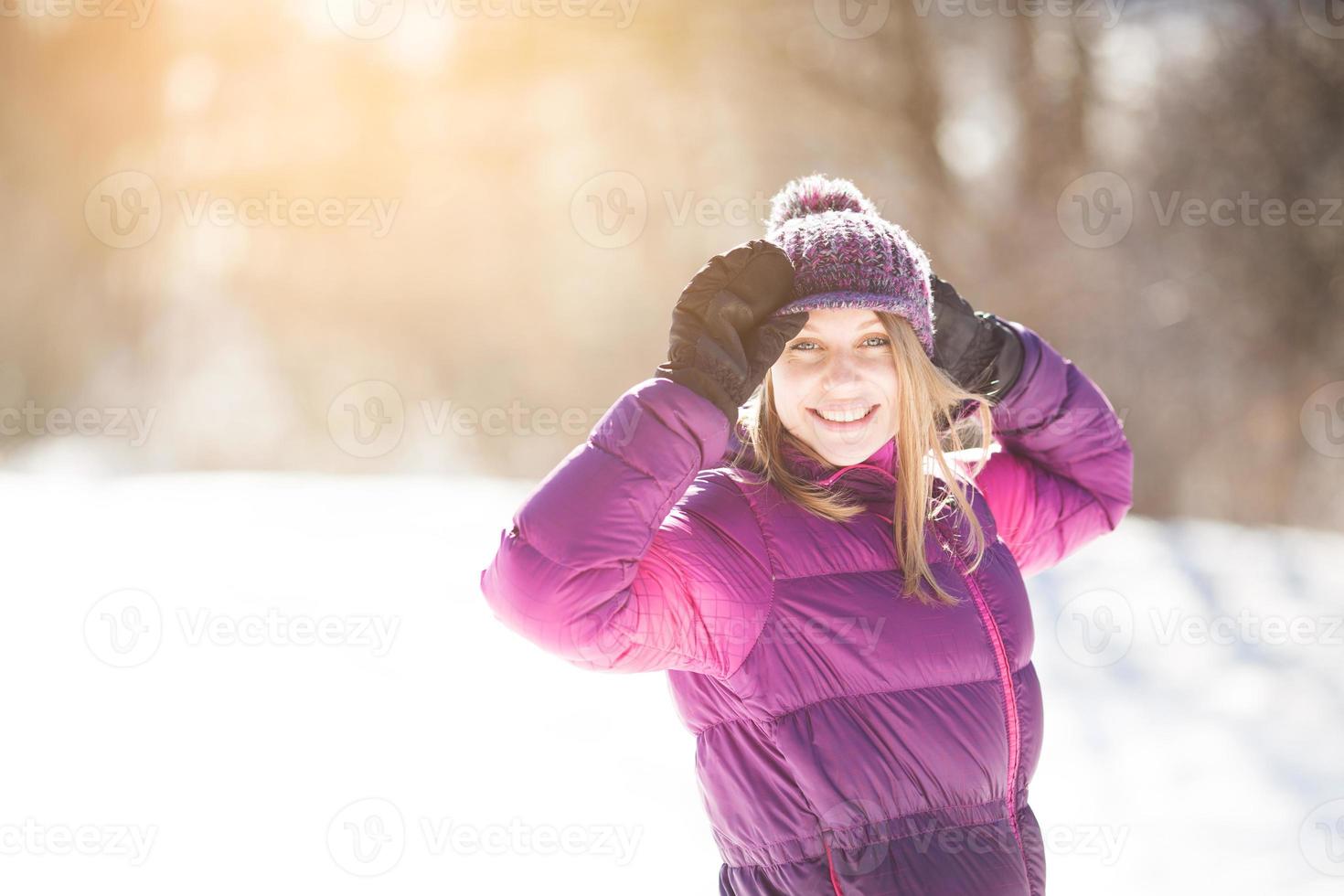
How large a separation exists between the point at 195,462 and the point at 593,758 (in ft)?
14.1

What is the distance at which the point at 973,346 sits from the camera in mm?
1412

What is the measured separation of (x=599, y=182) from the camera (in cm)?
776

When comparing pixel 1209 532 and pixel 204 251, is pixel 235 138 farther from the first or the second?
pixel 1209 532

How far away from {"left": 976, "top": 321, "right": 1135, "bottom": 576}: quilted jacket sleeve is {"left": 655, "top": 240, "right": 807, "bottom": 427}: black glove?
0.52 meters
